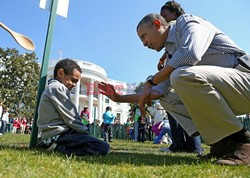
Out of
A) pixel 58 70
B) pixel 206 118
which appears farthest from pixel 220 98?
pixel 58 70

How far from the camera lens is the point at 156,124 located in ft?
35.3

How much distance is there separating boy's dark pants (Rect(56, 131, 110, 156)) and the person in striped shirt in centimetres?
93

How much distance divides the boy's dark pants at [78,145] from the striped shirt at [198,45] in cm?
123

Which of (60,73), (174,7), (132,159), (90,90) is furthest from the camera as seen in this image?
(90,90)

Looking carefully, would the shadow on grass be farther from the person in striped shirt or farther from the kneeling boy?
the person in striped shirt

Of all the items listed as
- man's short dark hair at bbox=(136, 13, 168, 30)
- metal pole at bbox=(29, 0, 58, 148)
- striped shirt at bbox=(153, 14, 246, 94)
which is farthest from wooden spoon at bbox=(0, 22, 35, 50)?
striped shirt at bbox=(153, 14, 246, 94)

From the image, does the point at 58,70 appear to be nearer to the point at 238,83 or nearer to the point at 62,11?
the point at 62,11

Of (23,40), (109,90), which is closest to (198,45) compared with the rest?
(109,90)

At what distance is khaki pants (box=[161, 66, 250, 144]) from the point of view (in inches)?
93.0

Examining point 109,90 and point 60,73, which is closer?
point 109,90

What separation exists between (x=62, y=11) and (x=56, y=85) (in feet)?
5.01

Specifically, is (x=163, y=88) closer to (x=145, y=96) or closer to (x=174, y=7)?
(x=145, y=96)

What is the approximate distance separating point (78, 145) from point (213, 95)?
1.51 metres

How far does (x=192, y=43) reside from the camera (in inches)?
92.8
